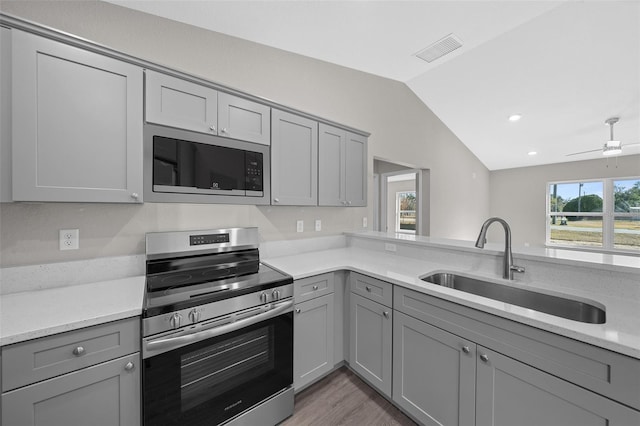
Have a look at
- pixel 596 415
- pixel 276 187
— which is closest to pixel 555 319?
pixel 596 415

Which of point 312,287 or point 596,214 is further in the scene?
point 596,214

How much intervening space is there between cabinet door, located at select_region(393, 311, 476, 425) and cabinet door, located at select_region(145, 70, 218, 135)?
182cm

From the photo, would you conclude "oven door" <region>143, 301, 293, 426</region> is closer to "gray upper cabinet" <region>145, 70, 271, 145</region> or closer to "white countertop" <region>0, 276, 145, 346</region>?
"white countertop" <region>0, 276, 145, 346</region>

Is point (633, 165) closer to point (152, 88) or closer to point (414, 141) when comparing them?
point (414, 141)

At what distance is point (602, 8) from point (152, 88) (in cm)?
404

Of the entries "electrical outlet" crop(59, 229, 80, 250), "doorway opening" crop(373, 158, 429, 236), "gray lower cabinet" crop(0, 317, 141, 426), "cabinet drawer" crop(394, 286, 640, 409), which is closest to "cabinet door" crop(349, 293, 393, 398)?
"cabinet drawer" crop(394, 286, 640, 409)

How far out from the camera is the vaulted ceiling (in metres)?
2.10

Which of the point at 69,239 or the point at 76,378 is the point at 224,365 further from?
the point at 69,239

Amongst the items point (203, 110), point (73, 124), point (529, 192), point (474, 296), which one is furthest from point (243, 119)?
point (529, 192)

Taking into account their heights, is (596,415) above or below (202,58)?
below

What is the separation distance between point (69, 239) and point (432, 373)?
2.31 m

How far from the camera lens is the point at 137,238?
5.71ft

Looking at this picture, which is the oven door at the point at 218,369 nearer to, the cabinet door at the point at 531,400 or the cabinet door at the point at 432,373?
the cabinet door at the point at 432,373

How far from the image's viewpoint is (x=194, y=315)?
1276mm
